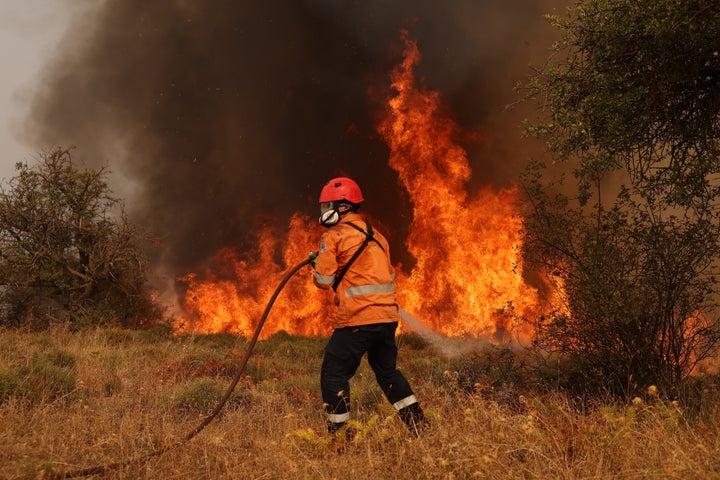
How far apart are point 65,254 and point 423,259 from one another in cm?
1106

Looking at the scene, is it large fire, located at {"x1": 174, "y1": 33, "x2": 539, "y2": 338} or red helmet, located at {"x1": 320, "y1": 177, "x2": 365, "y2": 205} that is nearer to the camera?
red helmet, located at {"x1": 320, "y1": 177, "x2": 365, "y2": 205}

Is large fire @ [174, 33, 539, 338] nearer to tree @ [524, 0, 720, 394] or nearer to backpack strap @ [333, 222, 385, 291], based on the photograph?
tree @ [524, 0, 720, 394]

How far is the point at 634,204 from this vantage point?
7215 millimetres

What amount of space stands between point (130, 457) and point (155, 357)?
266 inches

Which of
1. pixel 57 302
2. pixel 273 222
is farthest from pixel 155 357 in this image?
pixel 273 222

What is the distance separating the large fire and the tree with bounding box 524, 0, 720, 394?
429cm

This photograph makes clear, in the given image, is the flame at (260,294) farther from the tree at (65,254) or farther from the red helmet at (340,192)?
the red helmet at (340,192)

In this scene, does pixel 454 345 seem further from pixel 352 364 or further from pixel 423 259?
pixel 352 364

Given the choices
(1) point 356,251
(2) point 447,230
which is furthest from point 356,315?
(2) point 447,230

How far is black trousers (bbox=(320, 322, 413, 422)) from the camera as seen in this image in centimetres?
483

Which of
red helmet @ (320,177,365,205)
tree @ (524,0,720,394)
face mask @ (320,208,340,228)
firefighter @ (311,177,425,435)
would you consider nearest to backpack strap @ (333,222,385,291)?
firefighter @ (311,177,425,435)

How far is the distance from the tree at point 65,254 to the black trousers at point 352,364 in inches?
520

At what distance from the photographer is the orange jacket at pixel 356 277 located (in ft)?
16.1

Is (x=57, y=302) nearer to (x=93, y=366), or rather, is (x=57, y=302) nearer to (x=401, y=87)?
(x=93, y=366)
